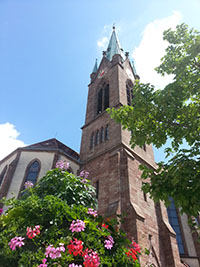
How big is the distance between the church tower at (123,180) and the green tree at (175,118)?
107 inches

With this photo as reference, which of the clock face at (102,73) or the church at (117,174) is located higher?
the clock face at (102,73)

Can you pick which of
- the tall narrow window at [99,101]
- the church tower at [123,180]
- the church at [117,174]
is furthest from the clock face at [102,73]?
the church tower at [123,180]

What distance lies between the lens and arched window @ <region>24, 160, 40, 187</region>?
1551cm

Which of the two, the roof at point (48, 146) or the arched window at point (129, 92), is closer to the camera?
the roof at point (48, 146)

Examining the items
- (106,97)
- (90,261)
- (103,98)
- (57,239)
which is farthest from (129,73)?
(90,261)

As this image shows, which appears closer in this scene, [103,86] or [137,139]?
[137,139]

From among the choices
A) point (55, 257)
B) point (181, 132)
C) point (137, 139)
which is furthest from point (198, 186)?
point (55, 257)

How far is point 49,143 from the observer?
1997cm

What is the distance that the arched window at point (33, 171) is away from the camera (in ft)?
50.9

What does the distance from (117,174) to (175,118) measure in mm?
7188

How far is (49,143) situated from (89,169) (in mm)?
5877

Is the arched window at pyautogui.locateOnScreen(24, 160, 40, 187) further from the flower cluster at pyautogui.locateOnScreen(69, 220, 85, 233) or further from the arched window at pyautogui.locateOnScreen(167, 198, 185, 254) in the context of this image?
the flower cluster at pyautogui.locateOnScreen(69, 220, 85, 233)

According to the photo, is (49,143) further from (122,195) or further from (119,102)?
(122,195)

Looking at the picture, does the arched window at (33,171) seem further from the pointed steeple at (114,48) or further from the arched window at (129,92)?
the pointed steeple at (114,48)
